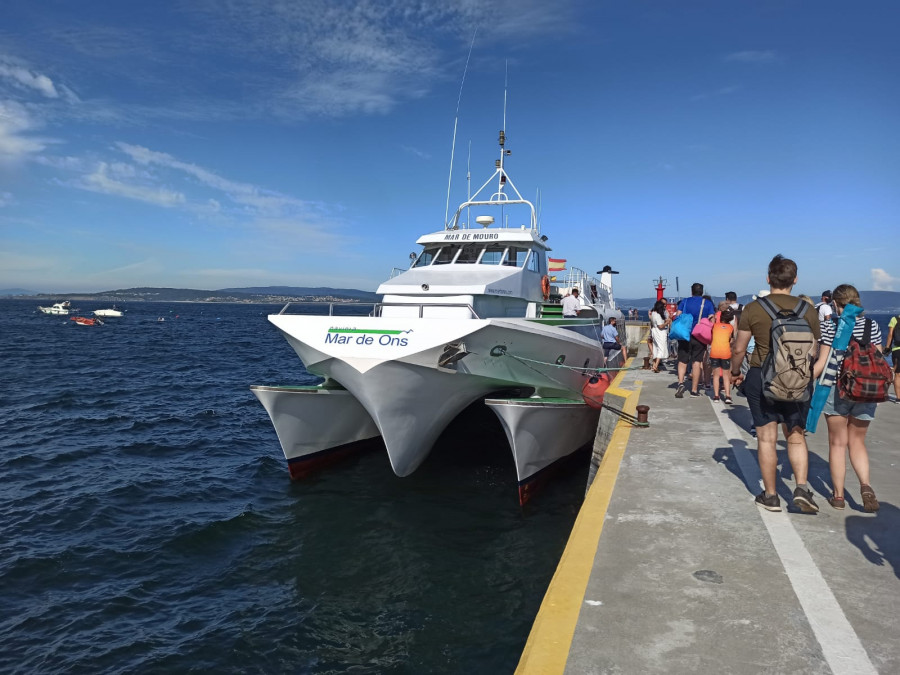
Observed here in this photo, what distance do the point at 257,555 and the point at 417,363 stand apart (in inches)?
131

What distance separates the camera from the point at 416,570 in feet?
23.2

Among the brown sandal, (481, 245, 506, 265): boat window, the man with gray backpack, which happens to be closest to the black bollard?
the man with gray backpack

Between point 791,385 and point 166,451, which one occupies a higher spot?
point 791,385

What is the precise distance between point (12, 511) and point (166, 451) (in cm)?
360

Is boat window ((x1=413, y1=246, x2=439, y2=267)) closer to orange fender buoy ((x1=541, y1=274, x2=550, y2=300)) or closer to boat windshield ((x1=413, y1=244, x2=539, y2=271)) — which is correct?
boat windshield ((x1=413, y1=244, x2=539, y2=271))

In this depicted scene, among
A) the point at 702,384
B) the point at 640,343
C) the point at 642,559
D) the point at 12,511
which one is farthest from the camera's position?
the point at 640,343

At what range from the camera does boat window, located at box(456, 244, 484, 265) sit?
12.0 meters

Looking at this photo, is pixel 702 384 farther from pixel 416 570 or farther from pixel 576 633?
pixel 576 633

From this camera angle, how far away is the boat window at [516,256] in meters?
11.8

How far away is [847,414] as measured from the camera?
15.2ft

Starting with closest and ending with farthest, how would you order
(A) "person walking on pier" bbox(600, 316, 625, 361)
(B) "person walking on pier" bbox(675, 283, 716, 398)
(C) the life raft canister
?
(B) "person walking on pier" bbox(675, 283, 716, 398) < (C) the life raft canister < (A) "person walking on pier" bbox(600, 316, 625, 361)

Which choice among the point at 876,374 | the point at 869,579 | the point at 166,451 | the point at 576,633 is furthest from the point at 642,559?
the point at 166,451

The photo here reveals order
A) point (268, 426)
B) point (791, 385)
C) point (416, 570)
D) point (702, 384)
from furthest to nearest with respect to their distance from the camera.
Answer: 1. point (268, 426)
2. point (702, 384)
3. point (416, 570)
4. point (791, 385)

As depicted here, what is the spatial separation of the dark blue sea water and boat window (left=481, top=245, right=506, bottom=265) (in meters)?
3.86
